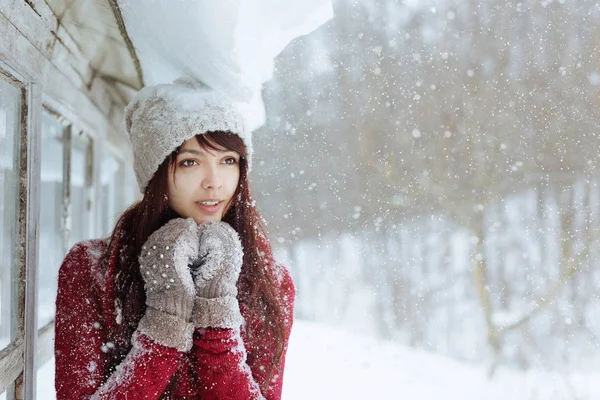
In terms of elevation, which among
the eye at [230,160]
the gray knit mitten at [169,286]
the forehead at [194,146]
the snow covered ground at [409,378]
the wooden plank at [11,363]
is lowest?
the snow covered ground at [409,378]

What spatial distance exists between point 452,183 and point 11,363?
27.0 feet

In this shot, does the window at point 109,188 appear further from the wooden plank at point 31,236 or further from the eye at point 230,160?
the eye at point 230,160

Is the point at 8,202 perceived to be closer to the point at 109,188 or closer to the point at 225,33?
the point at 225,33

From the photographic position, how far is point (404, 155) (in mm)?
8961

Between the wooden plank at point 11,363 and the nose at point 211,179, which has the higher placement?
the nose at point 211,179

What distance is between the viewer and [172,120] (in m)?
1.01

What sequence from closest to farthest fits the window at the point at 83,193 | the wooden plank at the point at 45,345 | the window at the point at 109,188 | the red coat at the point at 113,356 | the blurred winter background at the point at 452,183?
1. the red coat at the point at 113,356
2. the wooden plank at the point at 45,345
3. the window at the point at 83,193
4. the window at the point at 109,188
5. the blurred winter background at the point at 452,183

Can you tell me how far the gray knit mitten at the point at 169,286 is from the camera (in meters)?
0.93

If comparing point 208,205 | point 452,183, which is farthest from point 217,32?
point 452,183

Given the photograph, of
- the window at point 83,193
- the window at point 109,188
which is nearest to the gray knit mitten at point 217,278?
the window at point 83,193

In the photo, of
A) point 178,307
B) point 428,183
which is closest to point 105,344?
point 178,307

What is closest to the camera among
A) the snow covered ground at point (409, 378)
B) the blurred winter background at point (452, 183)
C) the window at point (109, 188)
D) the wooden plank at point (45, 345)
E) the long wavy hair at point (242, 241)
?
the long wavy hair at point (242, 241)

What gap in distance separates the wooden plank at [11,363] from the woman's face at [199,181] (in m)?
0.38

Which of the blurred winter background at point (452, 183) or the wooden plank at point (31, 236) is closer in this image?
the wooden plank at point (31, 236)
